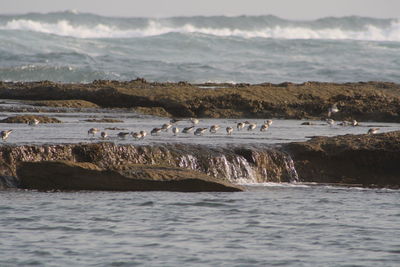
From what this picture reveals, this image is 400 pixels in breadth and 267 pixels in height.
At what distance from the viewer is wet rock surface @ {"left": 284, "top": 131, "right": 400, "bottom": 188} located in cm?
1998

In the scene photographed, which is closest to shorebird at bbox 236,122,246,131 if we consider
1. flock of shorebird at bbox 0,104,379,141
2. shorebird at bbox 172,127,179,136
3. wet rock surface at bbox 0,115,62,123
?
flock of shorebird at bbox 0,104,379,141

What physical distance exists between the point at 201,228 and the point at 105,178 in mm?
2971

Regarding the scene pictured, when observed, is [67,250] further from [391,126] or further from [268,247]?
[391,126]

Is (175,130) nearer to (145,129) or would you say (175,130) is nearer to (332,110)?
(145,129)

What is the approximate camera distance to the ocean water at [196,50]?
5462 cm

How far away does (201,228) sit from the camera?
14773mm

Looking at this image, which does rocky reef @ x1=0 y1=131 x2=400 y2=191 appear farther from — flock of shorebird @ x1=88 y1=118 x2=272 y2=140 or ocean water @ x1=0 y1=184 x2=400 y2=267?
flock of shorebird @ x1=88 y1=118 x2=272 y2=140

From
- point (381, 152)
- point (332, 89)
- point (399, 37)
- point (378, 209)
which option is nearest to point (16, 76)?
point (332, 89)

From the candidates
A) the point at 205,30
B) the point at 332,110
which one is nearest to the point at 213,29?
the point at 205,30

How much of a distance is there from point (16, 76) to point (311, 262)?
37.8m

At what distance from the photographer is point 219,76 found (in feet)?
180

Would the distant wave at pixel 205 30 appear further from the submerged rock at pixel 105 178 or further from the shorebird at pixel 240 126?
the submerged rock at pixel 105 178

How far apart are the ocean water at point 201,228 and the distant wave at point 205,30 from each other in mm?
71583

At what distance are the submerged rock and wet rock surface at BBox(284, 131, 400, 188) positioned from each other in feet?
10.2
